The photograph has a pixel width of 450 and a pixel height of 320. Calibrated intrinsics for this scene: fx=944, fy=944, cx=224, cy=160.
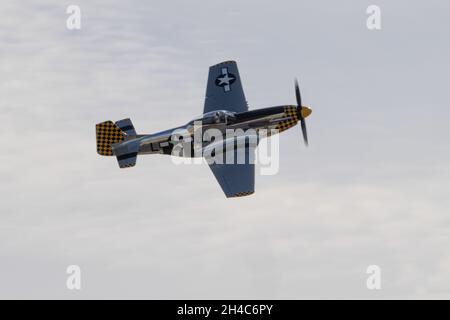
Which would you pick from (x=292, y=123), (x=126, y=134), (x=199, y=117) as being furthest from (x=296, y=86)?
(x=126, y=134)

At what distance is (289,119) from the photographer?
156ft

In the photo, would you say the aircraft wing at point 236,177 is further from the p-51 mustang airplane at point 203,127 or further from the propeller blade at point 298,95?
the propeller blade at point 298,95

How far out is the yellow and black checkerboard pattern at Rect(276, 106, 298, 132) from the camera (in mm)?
47344

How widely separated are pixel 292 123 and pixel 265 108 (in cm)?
159

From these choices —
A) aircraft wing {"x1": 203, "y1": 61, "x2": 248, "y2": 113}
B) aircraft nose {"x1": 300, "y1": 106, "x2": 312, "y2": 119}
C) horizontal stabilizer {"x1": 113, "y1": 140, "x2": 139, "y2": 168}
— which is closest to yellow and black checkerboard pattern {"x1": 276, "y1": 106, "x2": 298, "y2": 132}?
aircraft nose {"x1": 300, "y1": 106, "x2": 312, "y2": 119}

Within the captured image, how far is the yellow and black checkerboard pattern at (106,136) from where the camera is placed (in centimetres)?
4669

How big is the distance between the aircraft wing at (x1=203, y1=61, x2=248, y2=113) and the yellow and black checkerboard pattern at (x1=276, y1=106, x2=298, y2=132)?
208cm

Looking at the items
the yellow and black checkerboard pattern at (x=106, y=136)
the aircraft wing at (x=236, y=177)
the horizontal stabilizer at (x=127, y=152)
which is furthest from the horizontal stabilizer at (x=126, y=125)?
the aircraft wing at (x=236, y=177)

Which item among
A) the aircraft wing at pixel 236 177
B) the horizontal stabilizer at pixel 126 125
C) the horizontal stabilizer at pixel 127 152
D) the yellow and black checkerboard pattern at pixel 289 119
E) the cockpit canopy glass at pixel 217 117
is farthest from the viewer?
the yellow and black checkerboard pattern at pixel 289 119

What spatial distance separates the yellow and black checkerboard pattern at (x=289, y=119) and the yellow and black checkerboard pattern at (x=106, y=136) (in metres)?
7.97

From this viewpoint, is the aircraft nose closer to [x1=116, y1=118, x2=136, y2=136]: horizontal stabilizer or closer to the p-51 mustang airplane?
the p-51 mustang airplane

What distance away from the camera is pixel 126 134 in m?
47.0

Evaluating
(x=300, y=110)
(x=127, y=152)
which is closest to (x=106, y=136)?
(x=127, y=152)

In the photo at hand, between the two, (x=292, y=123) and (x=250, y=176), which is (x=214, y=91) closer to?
(x=292, y=123)
